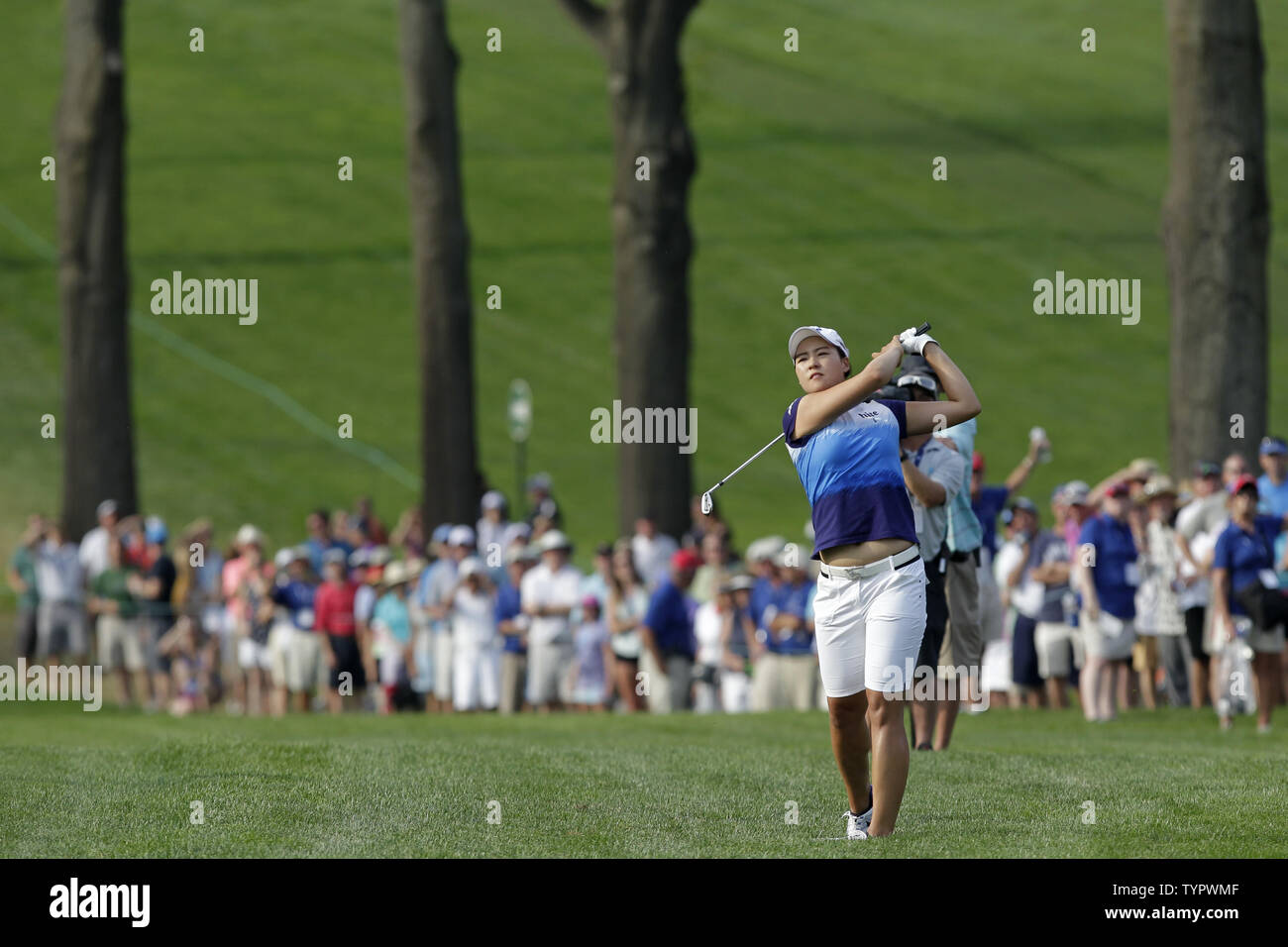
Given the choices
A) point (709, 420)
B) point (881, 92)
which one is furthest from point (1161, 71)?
point (709, 420)

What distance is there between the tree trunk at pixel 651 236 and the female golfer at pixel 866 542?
1549cm

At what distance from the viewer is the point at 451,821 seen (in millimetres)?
10680

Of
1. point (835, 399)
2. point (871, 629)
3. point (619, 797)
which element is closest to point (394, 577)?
point (619, 797)

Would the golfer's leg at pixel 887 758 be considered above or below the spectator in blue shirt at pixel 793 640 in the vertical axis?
below

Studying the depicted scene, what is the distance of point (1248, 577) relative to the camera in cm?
1698

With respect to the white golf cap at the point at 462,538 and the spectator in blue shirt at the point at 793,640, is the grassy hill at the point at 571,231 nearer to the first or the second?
the white golf cap at the point at 462,538

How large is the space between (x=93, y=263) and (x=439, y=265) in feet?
16.7

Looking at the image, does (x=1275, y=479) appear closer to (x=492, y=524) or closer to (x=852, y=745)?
(x=492, y=524)

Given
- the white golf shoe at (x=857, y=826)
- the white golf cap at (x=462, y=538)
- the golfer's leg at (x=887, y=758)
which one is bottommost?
the white golf shoe at (x=857, y=826)

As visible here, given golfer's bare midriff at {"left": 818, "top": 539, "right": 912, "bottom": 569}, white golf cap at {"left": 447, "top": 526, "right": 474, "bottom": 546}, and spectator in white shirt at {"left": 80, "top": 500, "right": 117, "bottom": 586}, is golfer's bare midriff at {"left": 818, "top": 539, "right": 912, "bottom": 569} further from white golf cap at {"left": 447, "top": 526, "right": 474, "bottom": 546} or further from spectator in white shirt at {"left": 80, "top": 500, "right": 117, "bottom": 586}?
spectator in white shirt at {"left": 80, "top": 500, "right": 117, "bottom": 586}

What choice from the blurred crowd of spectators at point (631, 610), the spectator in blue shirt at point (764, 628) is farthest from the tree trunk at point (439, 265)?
the spectator in blue shirt at point (764, 628)

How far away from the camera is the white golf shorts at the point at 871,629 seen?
9.77 m

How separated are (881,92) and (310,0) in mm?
21166

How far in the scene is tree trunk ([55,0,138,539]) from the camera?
29.3m
